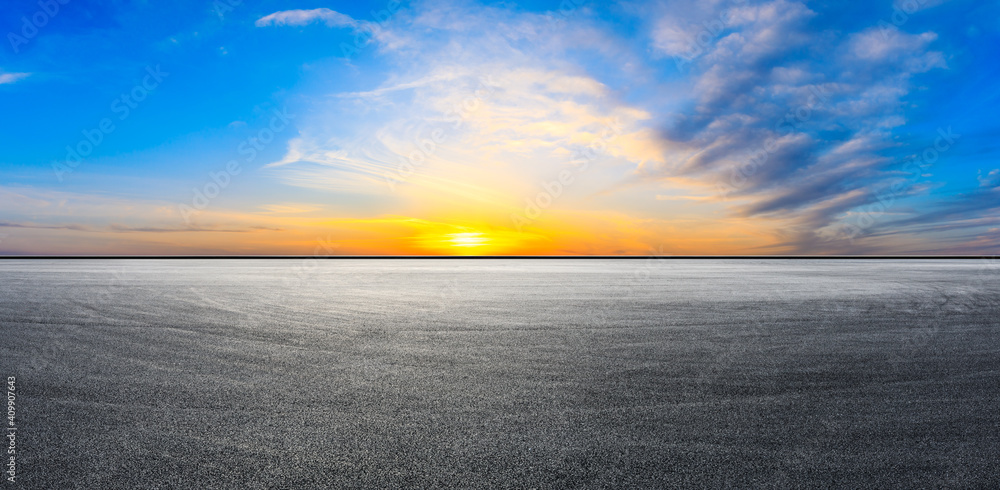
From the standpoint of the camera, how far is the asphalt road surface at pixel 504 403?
3.48m

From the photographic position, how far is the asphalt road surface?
3484mm

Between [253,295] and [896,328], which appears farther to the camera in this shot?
[253,295]

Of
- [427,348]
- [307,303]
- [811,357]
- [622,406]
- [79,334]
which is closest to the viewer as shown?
[622,406]

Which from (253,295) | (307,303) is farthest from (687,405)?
(253,295)

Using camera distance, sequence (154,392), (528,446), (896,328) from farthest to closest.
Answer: (896,328) < (154,392) < (528,446)

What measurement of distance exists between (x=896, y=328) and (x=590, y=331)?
5728 mm

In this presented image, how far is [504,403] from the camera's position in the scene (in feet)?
16.3

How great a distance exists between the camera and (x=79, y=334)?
8.93 meters

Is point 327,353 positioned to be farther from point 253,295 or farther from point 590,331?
point 253,295

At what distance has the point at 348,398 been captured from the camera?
514 centimetres

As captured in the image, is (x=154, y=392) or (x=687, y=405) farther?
(x=154, y=392)

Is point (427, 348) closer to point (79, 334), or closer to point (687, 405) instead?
point (687, 405)

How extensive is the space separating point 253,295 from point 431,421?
1381 centimetres

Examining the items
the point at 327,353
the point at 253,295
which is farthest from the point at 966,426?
the point at 253,295
